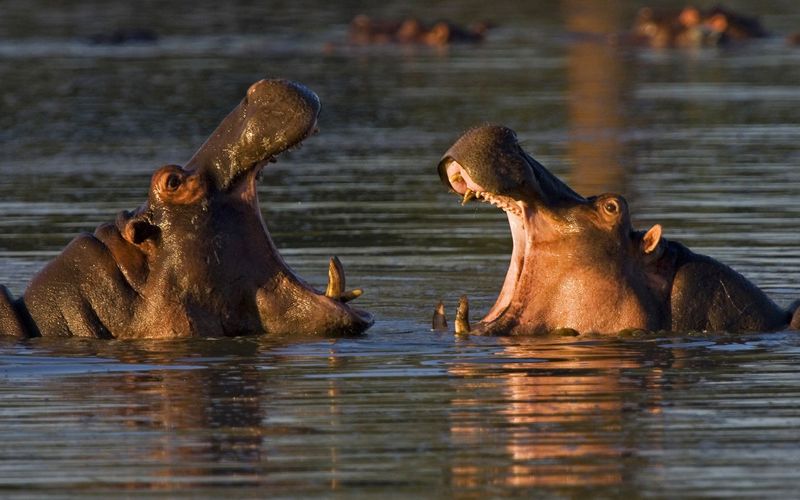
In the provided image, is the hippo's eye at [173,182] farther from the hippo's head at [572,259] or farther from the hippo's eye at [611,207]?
the hippo's eye at [611,207]

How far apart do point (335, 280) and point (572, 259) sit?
103 cm

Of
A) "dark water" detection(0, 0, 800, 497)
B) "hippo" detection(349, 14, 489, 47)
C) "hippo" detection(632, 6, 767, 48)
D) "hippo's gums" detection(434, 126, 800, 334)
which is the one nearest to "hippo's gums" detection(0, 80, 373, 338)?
"dark water" detection(0, 0, 800, 497)

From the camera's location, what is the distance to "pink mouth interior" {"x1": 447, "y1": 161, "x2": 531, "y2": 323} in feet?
29.0

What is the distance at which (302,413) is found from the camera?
24.9ft

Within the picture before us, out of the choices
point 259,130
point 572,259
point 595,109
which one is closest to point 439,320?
point 572,259

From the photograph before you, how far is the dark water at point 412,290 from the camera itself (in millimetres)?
6688

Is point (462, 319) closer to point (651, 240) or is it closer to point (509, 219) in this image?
point (509, 219)

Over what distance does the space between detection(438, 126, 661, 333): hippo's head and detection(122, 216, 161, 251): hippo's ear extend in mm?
1282

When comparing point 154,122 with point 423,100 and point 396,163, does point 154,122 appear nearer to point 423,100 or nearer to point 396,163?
point 423,100

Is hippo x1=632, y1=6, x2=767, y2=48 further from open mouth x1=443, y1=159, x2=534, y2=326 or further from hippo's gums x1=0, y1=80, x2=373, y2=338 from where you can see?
hippo's gums x1=0, y1=80, x2=373, y2=338

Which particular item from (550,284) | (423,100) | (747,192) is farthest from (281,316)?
(423,100)

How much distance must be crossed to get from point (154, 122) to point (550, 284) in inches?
490

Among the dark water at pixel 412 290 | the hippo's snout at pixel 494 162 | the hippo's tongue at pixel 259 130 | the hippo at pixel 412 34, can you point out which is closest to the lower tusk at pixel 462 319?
the dark water at pixel 412 290

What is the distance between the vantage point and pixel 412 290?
11070mm
